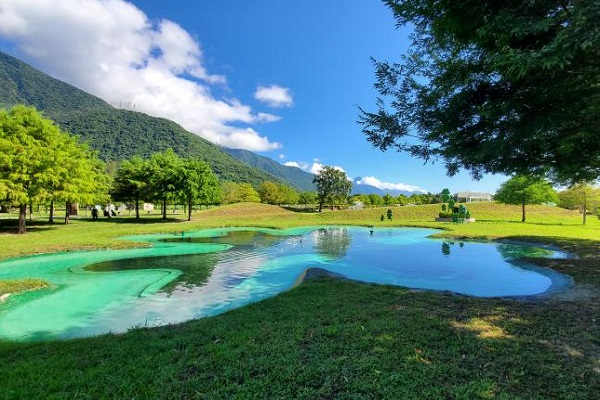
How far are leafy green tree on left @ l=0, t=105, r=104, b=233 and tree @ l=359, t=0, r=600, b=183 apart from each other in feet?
80.2

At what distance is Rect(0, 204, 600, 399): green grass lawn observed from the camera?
12.5 ft

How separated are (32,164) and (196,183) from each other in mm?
16134

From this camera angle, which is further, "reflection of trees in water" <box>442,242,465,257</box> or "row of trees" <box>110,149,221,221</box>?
"row of trees" <box>110,149,221,221</box>

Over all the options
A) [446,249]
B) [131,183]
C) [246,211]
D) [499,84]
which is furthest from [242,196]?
[499,84]

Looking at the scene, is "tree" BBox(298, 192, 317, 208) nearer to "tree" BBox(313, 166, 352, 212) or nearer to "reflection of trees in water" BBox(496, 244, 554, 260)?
"tree" BBox(313, 166, 352, 212)

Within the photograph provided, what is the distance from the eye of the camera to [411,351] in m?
4.71

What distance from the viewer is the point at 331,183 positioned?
226 feet

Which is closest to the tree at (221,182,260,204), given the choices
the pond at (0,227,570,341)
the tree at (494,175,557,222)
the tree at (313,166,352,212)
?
the tree at (313,166,352,212)

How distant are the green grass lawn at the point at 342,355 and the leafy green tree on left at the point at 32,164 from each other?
A: 2034 cm

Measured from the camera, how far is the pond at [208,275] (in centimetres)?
875

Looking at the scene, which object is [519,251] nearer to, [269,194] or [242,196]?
[242,196]

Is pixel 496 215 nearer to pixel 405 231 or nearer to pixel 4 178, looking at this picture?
pixel 405 231

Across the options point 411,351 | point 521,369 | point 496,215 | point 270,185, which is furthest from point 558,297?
point 270,185

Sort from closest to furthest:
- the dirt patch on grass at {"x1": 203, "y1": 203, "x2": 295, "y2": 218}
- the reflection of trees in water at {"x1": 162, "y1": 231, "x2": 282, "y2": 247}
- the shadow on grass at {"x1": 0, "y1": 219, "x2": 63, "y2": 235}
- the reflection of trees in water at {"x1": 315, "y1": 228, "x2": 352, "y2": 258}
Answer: the reflection of trees in water at {"x1": 315, "y1": 228, "x2": 352, "y2": 258}
the reflection of trees in water at {"x1": 162, "y1": 231, "x2": 282, "y2": 247}
the shadow on grass at {"x1": 0, "y1": 219, "x2": 63, "y2": 235}
the dirt patch on grass at {"x1": 203, "y1": 203, "x2": 295, "y2": 218}
